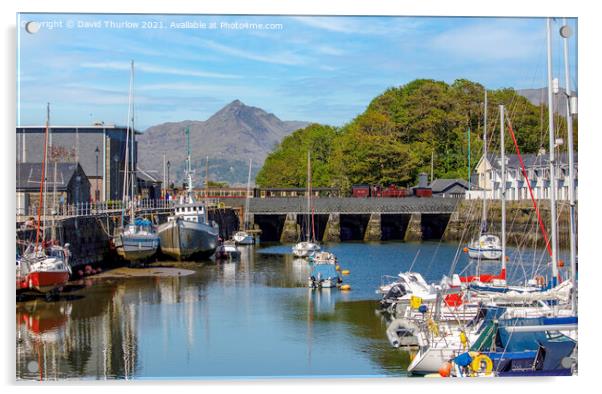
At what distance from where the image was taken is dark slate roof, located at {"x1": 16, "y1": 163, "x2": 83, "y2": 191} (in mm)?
28469

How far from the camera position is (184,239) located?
41.1m

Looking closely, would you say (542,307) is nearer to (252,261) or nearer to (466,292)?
(466,292)

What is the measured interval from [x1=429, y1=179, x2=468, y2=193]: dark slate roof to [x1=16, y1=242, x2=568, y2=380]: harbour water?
108 feet

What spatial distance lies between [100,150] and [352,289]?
991 inches

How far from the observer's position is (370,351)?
67.5ft

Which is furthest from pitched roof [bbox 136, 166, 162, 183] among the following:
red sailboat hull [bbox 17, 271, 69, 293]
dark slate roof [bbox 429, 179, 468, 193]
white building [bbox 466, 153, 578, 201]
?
red sailboat hull [bbox 17, 271, 69, 293]

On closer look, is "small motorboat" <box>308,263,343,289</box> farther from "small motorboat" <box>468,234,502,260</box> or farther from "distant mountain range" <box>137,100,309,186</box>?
"small motorboat" <box>468,234,502,260</box>

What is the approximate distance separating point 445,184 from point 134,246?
121ft

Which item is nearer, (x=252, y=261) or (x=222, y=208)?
(x=252, y=261)

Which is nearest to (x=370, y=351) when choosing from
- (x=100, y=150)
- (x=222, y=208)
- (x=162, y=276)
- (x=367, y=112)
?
(x=162, y=276)

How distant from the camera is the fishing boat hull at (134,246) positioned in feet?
125

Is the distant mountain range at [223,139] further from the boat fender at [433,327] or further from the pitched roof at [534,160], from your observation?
the boat fender at [433,327]

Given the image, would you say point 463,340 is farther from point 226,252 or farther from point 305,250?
point 226,252

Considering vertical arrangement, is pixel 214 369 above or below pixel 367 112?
below
